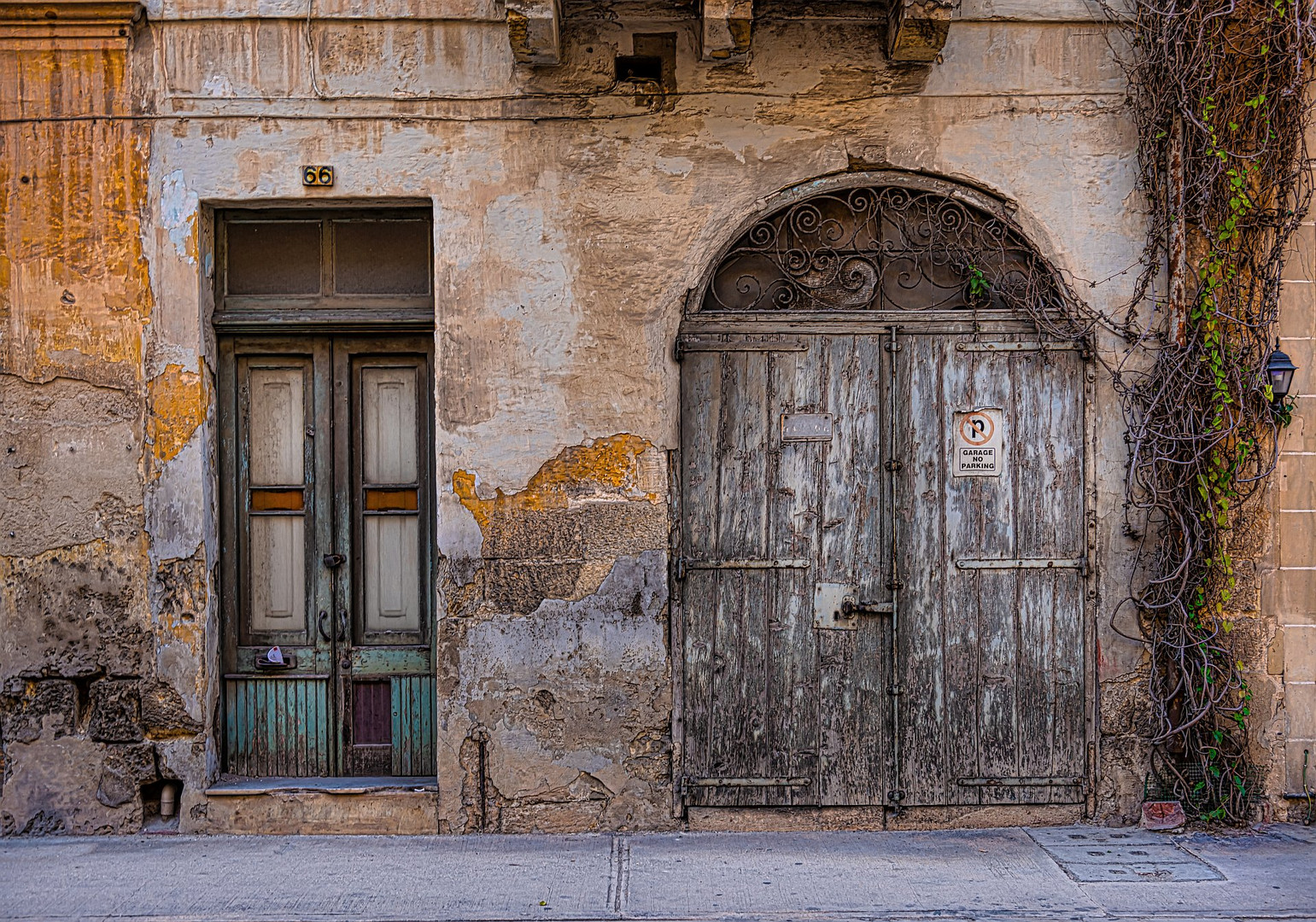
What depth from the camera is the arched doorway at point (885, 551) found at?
5129 mm

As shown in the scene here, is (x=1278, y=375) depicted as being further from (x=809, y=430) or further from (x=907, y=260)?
(x=809, y=430)

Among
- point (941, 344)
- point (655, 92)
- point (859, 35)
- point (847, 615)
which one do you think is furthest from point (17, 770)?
point (859, 35)

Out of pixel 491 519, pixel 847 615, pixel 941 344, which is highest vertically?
pixel 941 344

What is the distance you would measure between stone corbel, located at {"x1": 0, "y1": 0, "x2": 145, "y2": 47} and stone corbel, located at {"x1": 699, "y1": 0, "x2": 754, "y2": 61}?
267cm

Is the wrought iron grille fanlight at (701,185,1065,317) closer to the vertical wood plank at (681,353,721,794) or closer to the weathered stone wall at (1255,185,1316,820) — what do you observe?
the vertical wood plank at (681,353,721,794)

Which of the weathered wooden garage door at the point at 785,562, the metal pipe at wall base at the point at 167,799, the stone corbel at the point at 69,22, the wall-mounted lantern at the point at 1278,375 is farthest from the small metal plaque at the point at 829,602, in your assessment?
the stone corbel at the point at 69,22

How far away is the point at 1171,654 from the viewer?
16.7 ft

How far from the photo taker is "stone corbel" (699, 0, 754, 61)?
15.3ft

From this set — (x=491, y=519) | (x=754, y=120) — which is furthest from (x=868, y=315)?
(x=491, y=519)

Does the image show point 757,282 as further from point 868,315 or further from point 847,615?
point 847,615

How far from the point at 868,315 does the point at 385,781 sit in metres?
3.29

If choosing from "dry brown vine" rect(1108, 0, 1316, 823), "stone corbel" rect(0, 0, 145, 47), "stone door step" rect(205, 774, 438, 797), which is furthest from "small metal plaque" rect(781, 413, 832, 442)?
"stone corbel" rect(0, 0, 145, 47)

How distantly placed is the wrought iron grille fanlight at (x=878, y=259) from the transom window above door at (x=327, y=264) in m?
1.50

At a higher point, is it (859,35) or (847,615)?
(859,35)
